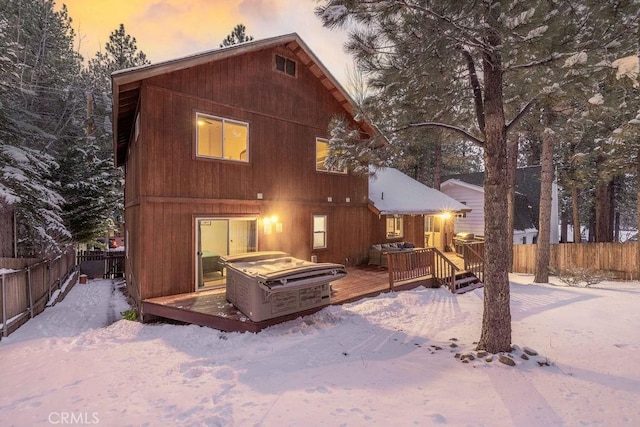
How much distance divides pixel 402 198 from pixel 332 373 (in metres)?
11.0

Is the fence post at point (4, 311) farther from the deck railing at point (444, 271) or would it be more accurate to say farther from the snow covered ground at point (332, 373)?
the deck railing at point (444, 271)

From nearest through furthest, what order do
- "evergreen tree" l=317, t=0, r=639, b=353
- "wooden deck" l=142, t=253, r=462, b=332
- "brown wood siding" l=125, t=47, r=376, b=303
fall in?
"evergreen tree" l=317, t=0, r=639, b=353 < "wooden deck" l=142, t=253, r=462, b=332 < "brown wood siding" l=125, t=47, r=376, b=303

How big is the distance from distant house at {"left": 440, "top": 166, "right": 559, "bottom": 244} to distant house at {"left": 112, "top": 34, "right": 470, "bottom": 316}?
9505 mm

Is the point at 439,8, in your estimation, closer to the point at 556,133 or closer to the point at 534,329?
the point at 534,329

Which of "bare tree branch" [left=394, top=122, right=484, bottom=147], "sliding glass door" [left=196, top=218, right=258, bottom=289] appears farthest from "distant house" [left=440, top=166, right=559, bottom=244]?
"sliding glass door" [left=196, top=218, right=258, bottom=289]

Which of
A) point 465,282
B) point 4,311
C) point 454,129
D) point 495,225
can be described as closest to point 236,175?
point 4,311

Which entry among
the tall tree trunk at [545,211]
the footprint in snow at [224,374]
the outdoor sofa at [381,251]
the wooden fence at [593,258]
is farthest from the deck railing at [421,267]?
the wooden fence at [593,258]

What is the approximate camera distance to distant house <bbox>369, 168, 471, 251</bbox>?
1336 cm

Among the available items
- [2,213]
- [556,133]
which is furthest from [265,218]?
[556,133]

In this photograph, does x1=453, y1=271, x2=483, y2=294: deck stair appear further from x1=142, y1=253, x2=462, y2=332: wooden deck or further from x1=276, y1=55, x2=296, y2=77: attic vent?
x1=276, y1=55, x2=296, y2=77: attic vent

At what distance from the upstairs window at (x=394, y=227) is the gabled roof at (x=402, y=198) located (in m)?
0.89

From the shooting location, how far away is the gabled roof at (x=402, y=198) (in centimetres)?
1307

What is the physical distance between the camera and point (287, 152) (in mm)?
10422

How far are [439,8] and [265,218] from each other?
6.99 metres
